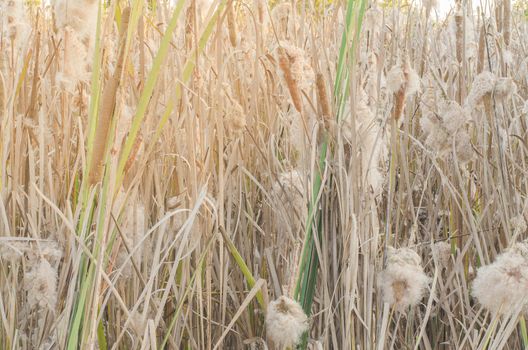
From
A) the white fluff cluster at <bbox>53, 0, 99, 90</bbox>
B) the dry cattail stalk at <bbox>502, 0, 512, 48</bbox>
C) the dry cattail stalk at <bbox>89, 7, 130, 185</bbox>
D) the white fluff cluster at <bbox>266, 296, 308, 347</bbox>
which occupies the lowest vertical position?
the white fluff cluster at <bbox>266, 296, 308, 347</bbox>

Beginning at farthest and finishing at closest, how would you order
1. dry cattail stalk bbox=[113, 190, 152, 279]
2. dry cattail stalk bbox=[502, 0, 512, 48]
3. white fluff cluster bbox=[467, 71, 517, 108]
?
dry cattail stalk bbox=[502, 0, 512, 48]
white fluff cluster bbox=[467, 71, 517, 108]
dry cattail stalk bbox=[113, 190, 152, 279]

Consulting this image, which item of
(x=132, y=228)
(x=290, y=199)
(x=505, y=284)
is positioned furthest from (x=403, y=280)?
(x=132, y=228)

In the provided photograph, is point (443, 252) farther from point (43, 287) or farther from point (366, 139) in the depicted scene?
point (43, 287)

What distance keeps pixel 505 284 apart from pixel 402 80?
11.7 inches

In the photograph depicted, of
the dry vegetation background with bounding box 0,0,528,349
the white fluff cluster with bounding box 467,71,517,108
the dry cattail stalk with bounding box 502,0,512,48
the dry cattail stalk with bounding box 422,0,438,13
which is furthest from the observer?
the dry cattail stalk with bounding box 422,0,438,13

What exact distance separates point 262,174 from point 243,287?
0.23 meters

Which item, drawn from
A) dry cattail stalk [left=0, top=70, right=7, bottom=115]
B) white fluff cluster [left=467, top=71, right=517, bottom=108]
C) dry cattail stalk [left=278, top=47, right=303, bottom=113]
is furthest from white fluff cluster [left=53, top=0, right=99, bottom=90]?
white fluff cluster [left=467, top=71, right=517, bottom=108]

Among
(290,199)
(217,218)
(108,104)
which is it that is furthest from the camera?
(290,199)

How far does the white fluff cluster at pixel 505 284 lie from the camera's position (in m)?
0.77

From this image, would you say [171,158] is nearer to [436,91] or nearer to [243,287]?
[243,287]

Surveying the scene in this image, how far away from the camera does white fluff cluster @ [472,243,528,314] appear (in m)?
0.77

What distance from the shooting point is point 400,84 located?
2.95ft

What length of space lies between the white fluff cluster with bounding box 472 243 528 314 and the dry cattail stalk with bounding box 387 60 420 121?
231 mm

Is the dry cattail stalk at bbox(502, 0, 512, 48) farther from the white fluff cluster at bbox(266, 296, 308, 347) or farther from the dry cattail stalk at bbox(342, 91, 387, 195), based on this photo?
the white fluff cluster at bbox(266, 296, 308, 347)
